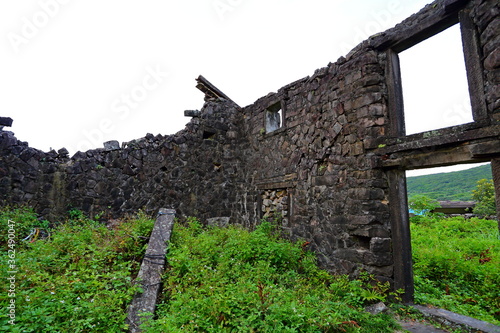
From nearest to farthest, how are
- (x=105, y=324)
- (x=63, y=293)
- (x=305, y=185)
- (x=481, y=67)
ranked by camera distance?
1. (x=105, y=324)
2. (x=63, y=293)
3. (x=481, y=67)
4. (x=305, y=185)

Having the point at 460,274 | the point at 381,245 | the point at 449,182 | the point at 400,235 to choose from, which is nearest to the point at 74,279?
the point at 381,245

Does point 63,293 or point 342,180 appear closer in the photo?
point 63,293

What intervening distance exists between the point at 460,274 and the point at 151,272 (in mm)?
5782

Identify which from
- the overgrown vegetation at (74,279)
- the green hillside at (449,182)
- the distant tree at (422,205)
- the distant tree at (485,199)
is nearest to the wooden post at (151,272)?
the overgrown vegetation at (74,279)

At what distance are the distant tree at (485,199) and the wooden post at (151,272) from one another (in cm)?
1177

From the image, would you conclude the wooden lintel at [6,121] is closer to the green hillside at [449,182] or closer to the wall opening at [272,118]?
the wall opening at [272,118]

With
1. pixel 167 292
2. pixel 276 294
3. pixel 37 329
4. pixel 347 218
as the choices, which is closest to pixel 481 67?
pixel 347 218

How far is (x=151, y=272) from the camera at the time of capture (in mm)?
4090

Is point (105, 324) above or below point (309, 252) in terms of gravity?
below

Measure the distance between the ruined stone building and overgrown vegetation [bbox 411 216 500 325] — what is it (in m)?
0.89

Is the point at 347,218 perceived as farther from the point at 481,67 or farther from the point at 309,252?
the point at 481,67

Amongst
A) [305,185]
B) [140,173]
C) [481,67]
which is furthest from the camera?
[140,173]

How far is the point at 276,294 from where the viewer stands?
11.7 feet

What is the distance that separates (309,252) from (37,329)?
4503 millimetres
